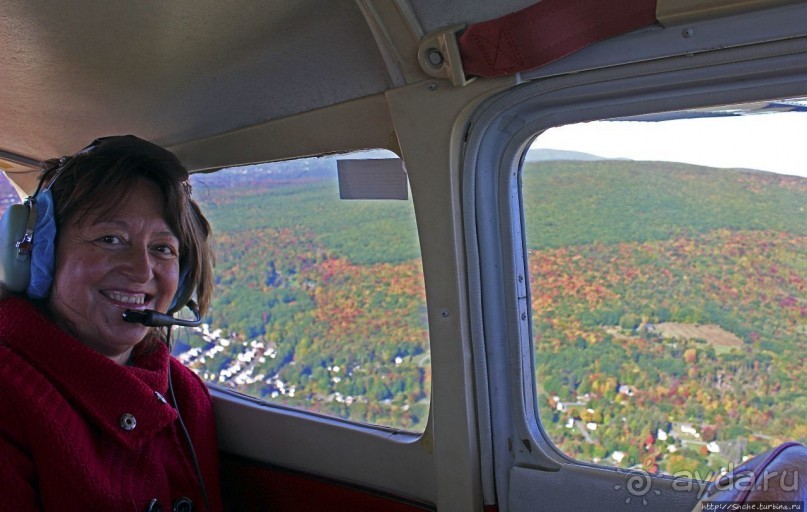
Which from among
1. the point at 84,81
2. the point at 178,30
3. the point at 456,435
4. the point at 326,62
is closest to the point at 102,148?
the point at 84,81

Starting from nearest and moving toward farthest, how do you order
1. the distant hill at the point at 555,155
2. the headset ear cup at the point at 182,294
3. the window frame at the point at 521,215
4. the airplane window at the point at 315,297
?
the window frame at the point at 521,215 < the distant hill at the point at 555,155 < the airplane window at the point at 315,297 < the headset ear cup at the point at 182,294

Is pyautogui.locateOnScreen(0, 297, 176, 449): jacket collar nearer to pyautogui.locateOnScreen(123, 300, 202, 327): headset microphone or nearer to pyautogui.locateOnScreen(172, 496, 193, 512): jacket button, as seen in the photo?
pyautogui.locateOnScreen(123, 300, 202, 327): headset microphone

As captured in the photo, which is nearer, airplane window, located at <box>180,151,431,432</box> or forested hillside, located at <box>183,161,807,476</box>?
forested hillside, located at <box>183,161,807,476</box>

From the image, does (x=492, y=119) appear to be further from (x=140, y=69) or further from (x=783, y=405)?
(x=140, y=69)

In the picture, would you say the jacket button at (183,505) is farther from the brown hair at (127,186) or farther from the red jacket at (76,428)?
the brown hair at (127,186)

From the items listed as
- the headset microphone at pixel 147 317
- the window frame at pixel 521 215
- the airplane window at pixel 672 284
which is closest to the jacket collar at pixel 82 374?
the headset microphone at pixel 147 317

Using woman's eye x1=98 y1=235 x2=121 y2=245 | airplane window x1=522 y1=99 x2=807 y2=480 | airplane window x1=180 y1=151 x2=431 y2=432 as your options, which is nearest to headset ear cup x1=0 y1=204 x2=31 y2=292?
woman's eye x1=98 y1=235 x2=121 y2=245
